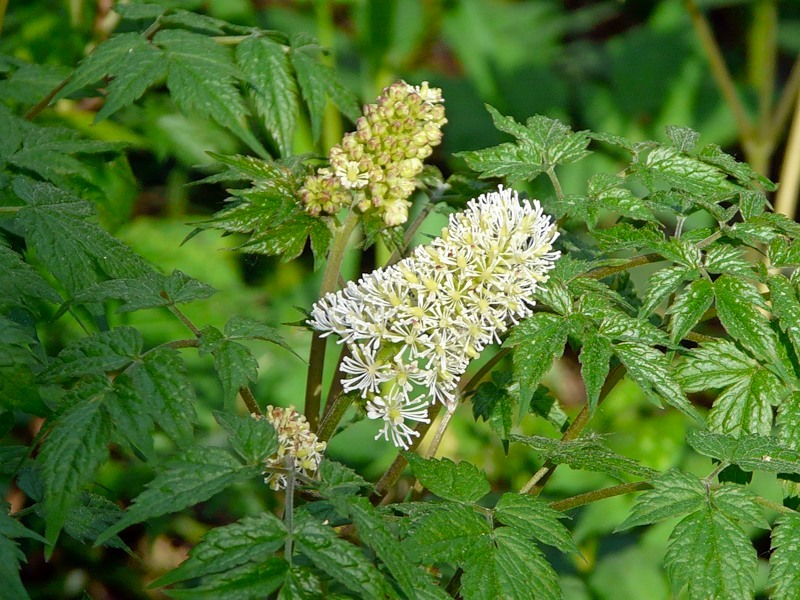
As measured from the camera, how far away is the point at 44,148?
5.45 ft

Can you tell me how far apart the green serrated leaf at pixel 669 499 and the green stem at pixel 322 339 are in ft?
1.91

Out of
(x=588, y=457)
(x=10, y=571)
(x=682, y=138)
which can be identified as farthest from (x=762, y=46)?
(x=10, y=571)

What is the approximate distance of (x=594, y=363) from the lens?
1.19m

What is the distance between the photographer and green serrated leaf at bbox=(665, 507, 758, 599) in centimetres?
109

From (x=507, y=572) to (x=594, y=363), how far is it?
296 mm

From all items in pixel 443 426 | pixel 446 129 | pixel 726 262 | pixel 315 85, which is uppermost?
pixel 315 85

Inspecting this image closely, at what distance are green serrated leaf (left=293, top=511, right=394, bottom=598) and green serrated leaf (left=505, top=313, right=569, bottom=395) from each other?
32cm

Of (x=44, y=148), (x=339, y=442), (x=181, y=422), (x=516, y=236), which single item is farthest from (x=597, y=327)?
(x=339, y=442)

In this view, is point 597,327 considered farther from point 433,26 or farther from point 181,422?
point 433,26

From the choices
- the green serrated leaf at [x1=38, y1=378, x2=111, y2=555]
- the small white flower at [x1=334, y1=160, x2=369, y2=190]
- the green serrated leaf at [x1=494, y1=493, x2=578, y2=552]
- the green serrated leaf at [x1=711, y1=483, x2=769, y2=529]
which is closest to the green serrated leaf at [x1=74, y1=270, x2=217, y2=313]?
the green serrated leaf at [x1=38, y1=378, x2=111, y2=555]

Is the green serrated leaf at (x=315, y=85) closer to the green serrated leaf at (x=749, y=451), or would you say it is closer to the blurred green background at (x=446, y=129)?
the blurred green background at (x=446, y=129)

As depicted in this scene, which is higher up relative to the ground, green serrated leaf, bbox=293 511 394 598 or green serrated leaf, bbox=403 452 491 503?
green serrated leaf, bbox=293 511 394 598

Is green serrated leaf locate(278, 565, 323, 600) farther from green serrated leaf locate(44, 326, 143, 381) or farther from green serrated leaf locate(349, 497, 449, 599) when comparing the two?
green serrated leaf locate(44, 326, 143, 381)

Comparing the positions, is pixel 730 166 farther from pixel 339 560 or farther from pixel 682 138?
pixel 339 560
